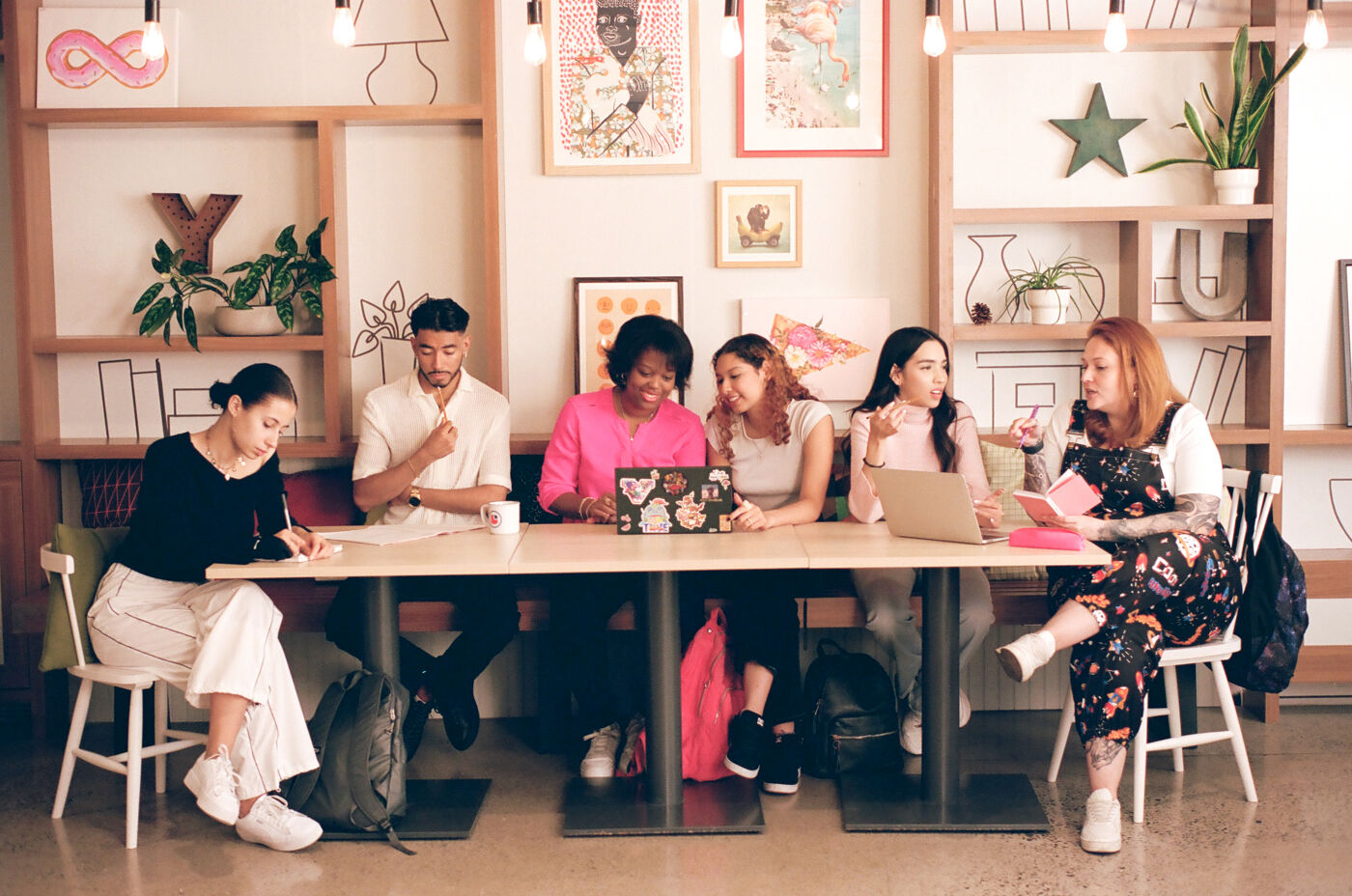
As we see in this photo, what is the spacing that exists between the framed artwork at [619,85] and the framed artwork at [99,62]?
129 cm

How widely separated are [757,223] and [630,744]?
175 cm

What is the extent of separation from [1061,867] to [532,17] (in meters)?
2.33

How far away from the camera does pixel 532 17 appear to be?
271cm

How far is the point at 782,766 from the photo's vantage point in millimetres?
3178

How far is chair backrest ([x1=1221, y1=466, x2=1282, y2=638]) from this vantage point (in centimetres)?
323

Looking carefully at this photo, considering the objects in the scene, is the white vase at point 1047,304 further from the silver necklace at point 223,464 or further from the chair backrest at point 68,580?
the chair backrest at point 68,580

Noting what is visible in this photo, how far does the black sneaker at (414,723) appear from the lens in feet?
10.9

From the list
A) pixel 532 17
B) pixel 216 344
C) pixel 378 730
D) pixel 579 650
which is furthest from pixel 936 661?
pixel 216 344

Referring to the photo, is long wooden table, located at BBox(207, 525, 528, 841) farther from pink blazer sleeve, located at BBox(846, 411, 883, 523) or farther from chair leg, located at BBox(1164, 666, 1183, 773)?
chair leg, located at BBox(1164, 666, 1183, 773)

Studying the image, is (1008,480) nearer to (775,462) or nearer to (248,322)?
(775,462)

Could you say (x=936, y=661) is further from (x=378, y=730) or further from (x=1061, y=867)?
(x=378, y=730)

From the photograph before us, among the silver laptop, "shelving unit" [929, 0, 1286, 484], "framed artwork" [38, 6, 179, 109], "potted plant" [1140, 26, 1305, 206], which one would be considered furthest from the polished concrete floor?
"framed artwork" [38, 6, 179, 109]

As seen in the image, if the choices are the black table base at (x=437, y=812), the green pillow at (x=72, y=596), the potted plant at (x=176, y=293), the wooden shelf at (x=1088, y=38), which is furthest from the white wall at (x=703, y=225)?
the green pillow at (x=72, y=596)

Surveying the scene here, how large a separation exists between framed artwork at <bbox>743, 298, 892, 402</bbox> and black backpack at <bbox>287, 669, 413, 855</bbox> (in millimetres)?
1766
